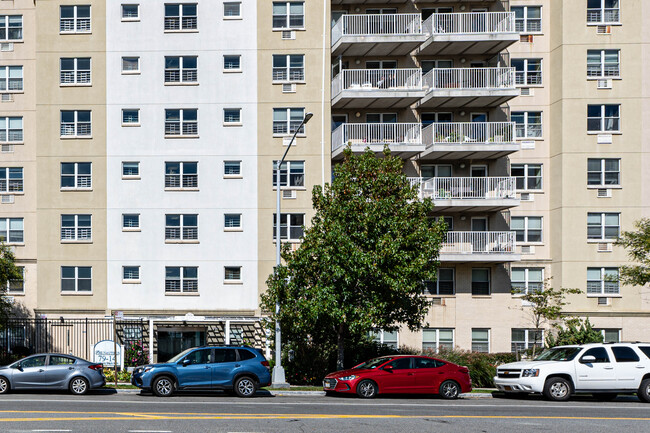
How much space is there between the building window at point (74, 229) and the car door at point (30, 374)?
13.3 metres

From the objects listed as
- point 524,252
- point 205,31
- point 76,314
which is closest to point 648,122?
point 524,252

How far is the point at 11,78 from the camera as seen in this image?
1502 inches

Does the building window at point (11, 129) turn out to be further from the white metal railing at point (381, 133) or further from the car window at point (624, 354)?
the car window at point (624, 354)

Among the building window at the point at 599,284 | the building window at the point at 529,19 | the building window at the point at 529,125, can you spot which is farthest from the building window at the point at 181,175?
the building window at the point at 599,284

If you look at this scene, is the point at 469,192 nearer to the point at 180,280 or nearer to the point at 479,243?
the point at 479,243

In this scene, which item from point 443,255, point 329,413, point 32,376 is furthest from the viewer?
point 443,255

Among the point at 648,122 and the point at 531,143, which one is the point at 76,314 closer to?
the point at 531,143

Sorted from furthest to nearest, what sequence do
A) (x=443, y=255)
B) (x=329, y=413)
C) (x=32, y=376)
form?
(x=443, y=255) < (x=32, y=376) < (x=329, y=413)

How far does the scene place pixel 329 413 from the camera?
19094 mm

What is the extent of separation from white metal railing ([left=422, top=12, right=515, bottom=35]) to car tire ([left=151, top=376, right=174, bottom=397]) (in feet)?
70.3

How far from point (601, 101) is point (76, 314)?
2765cm

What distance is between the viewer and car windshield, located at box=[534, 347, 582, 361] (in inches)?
938

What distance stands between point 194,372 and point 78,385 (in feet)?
12.9

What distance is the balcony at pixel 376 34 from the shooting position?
118ft
